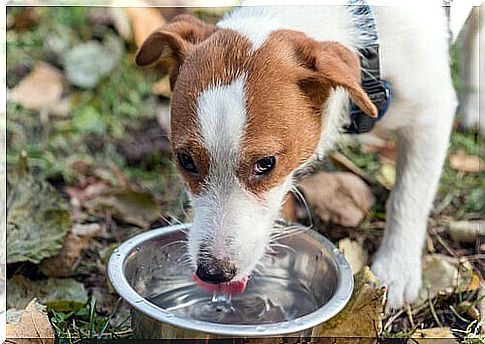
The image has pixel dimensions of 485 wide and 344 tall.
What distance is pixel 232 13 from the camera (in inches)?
85.7

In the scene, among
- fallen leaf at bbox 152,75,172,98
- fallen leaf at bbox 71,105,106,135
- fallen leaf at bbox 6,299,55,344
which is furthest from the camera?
fallen leaf at bbox 152,75,172,98

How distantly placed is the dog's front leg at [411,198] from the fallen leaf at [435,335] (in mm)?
275

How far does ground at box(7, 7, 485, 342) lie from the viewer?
2150 mm

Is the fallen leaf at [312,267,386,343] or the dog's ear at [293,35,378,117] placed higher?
the dog's ear at [293,35,378,117]

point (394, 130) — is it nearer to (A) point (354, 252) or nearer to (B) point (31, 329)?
(A) point (354, 252)

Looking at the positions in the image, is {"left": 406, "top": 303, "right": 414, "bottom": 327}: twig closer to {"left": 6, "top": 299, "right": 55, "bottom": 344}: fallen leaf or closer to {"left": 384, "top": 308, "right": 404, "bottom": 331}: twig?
{"left": 384, "top": 308, "right": 404, "bottom": 331}: twig

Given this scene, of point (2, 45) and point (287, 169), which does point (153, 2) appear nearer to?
point (2, 45)

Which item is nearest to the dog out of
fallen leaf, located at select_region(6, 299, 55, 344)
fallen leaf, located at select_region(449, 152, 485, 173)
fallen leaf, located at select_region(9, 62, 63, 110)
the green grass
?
the green grass

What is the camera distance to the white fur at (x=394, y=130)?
1.81 m

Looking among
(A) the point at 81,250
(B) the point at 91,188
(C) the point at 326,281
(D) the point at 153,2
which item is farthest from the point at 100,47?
(C) the point at 326,281

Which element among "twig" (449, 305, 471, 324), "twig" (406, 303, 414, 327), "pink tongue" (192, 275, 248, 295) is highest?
"pink tongue" (192, 275, 248, 295)

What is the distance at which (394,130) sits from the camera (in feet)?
7.85

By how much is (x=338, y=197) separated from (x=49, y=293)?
0.92 meters

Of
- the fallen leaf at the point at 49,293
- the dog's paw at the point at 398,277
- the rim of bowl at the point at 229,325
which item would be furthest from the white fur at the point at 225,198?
the dog's paw at the point at 398,277
